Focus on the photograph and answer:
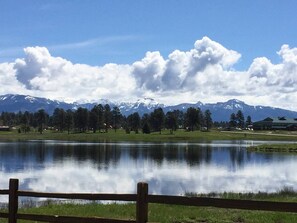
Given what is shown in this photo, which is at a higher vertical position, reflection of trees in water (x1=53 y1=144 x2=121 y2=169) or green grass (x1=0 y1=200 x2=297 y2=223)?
green grass (x1=0 y1=200 x2=297 y2=223)

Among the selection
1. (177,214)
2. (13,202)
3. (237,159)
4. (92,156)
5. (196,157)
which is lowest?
(237,159)

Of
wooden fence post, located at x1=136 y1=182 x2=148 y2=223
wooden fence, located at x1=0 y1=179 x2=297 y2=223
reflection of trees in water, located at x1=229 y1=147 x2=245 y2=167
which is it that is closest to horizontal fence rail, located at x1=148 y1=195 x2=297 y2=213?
wooden fence, located at x1=0 y1=179 x2=297 y2=223

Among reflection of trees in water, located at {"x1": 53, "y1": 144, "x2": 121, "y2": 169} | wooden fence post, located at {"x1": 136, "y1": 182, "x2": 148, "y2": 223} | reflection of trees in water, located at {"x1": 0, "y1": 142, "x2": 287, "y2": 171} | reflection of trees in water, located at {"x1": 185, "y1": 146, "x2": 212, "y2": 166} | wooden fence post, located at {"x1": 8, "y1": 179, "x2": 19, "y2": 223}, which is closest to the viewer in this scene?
wooden fence post, located at {"x1": 136, "y1": 182, "x2": 148, "y2": 223}

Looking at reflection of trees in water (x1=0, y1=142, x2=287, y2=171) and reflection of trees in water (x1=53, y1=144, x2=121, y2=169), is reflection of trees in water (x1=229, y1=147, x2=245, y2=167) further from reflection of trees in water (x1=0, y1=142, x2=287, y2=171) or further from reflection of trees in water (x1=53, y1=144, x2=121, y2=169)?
reflection of trees in water (x1=53, y1=144, x2=121, y2=169)

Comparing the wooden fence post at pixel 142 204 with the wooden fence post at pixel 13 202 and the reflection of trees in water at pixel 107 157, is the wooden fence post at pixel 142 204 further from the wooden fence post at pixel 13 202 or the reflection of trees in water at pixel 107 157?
the reflection of trees in water at pixel 107 157

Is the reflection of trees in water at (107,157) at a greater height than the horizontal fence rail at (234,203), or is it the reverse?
the horizontal fence rail at (234,203)

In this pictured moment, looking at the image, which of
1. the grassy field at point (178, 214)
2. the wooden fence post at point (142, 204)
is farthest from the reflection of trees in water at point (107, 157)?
the wooden fence post at point (142, 204)

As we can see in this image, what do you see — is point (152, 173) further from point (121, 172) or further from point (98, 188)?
point (98, 188)

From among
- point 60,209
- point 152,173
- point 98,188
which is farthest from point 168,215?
point 152,173

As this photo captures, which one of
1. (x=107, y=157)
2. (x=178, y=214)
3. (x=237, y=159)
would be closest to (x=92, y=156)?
(x=107, y=157)

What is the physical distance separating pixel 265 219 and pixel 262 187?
25377 millimetres

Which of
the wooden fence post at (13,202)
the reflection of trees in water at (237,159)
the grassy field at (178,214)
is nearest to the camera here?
the wooden fence post at (13,202)

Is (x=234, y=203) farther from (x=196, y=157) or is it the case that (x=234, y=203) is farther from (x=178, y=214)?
(x=196, y=157)

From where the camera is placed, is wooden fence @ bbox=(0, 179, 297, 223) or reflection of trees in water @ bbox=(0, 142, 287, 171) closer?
wooden fence @ bbox=(0, 179, 297, 223)
